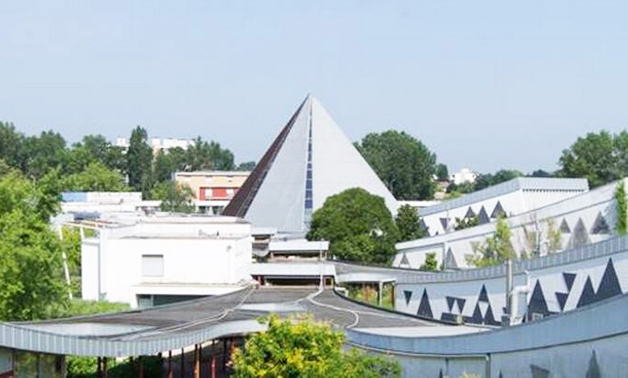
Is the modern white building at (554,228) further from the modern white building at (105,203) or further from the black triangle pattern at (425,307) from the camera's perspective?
the modern white building at (105,203)

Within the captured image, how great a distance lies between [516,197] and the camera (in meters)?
48.3

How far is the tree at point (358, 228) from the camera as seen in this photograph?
4825 cm

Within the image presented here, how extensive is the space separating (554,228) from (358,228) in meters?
13.8

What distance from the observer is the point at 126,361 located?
24.0 metres

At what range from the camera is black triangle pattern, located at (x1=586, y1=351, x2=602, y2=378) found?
1384 cm

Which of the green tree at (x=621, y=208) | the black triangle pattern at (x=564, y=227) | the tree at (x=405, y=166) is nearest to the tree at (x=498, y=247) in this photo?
the black triangle pattern at (x=564, y=227)

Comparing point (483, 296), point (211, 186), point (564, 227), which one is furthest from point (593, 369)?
point (211, 186)

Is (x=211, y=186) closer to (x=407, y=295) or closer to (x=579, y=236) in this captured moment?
(x=407, y=295)

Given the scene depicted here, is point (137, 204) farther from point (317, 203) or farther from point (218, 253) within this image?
point (218, 253)

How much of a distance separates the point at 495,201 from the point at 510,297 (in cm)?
3019

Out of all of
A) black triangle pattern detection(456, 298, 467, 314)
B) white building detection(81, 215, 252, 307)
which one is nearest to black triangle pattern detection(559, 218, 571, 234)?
black triangle pattern detection(456, 298, 467, 314)

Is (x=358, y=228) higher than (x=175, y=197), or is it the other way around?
(x=175, y=197)

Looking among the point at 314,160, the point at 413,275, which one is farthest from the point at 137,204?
the point at 413,275

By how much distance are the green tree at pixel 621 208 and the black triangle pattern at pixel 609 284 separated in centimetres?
901
